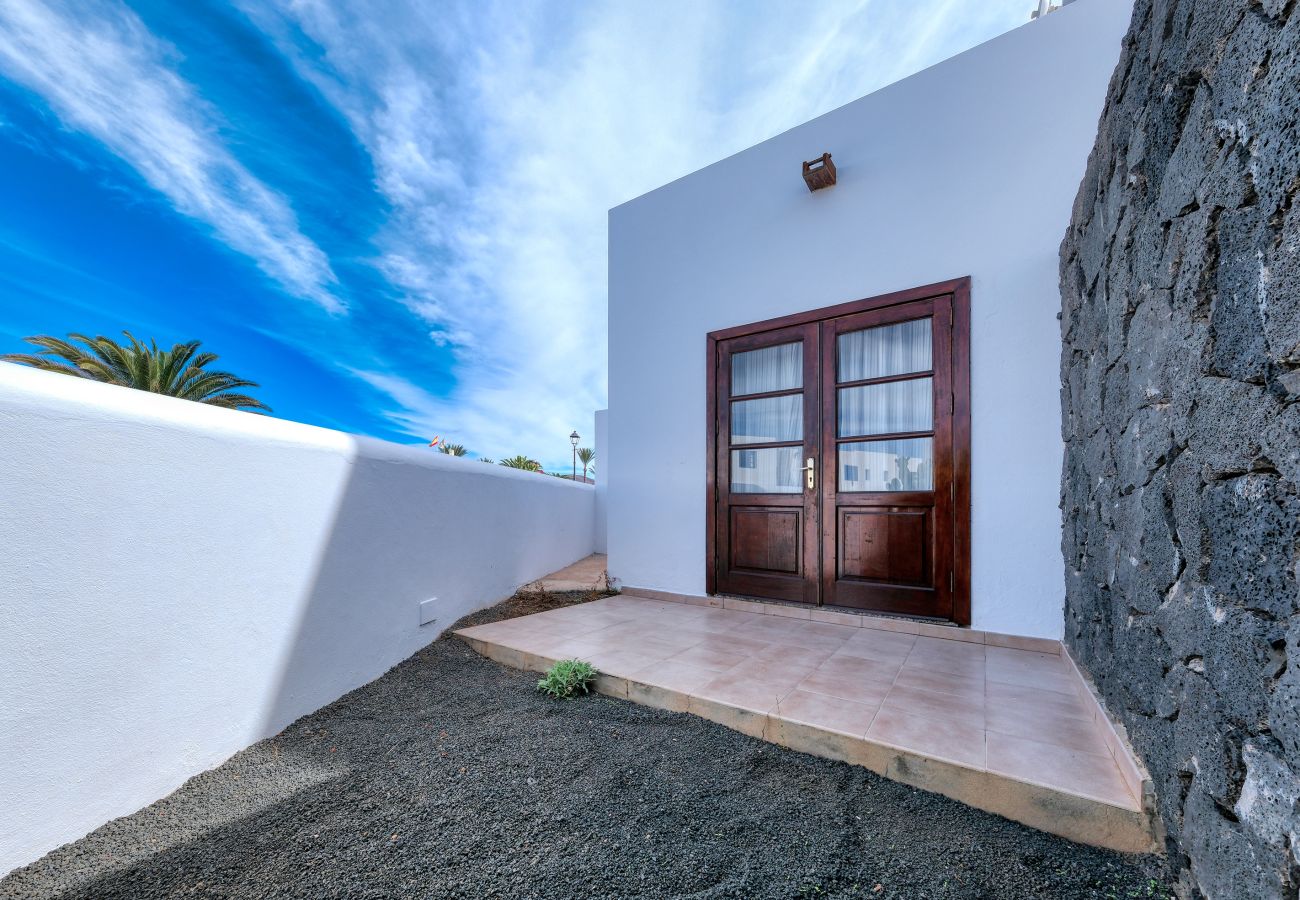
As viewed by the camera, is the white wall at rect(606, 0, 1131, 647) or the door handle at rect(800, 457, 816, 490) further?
the door handle at rect(800, 457, 816, 490)

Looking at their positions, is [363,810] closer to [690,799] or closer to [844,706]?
[690,799]

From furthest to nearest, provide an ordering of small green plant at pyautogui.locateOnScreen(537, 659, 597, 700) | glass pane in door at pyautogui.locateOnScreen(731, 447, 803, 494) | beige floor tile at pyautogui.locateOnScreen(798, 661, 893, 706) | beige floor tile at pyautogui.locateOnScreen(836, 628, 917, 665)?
glass pane in door at pyautogui.locateOnScreen(731, 447, 803, 494), beige floor tile at pyautogui.locateOnScreen(836, 628, 917, 665), small green plant at pyautogui.locateOnScreen(537, 659, 597, 700), beige floor tile at pyautogui.locateOnScreen(798, 661, 893, 706)

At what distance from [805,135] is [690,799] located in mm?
4052

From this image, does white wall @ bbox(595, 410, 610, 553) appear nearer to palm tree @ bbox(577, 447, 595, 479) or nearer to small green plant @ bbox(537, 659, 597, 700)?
small green plant @ bbox(537, 659, 597, 700)

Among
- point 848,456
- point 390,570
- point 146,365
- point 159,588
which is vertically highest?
point 146,365

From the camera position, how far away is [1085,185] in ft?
6.68

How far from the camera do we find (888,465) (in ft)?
10.2

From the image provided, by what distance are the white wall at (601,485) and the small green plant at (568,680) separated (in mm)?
3286

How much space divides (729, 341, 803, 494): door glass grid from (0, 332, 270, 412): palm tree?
25.3 ft

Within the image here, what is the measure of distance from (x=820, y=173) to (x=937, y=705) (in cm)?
325

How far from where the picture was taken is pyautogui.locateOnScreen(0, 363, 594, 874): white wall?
4.07 feet

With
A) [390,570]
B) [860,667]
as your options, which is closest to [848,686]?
[860,667]

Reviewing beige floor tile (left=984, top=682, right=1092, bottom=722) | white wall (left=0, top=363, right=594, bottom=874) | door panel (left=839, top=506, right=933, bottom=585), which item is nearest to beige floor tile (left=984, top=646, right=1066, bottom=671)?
beige floor tile (left=984, top=682, right=1092, bottom=722)

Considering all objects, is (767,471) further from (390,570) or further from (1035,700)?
(390,570)
